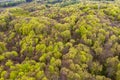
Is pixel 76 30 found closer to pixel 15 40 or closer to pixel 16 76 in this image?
pixel 15 40

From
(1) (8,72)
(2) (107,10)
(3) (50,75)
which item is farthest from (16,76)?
(2) (107,10)

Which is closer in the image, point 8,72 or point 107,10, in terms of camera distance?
point 8,72

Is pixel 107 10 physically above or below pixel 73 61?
above

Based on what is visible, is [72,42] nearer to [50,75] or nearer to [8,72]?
[50,75]

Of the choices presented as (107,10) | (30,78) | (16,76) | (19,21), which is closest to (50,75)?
(30,78)

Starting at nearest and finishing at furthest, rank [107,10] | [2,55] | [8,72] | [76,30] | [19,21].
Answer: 1. [8,72]
2. [2,55]
3. [76,30]
4. [19,21]
5. [107,10]

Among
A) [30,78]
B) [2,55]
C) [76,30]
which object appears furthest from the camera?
[76,30]
